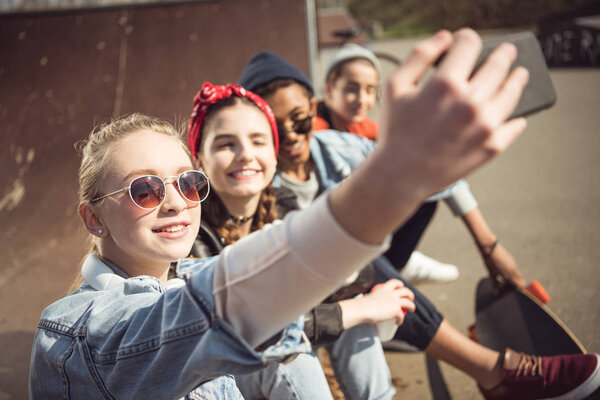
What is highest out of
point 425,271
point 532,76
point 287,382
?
point 532,76

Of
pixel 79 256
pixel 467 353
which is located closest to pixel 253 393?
pixel 467 353

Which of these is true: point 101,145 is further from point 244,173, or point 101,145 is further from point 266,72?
point 266,72

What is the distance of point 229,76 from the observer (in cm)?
386

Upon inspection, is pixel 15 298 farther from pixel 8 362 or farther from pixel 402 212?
pixel 402 212

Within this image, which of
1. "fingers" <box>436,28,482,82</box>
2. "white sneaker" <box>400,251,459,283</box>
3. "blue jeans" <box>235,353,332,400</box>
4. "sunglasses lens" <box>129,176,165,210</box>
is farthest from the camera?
"white sneaker" <box>400,251,459,283</box>

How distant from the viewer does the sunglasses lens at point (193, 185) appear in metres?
1.03

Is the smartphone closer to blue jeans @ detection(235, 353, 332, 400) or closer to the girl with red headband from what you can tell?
the girl with red headband

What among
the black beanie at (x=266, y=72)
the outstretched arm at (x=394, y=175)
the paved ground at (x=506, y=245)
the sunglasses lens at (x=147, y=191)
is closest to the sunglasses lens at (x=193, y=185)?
the sunglasses lens at (x=147, y=191)

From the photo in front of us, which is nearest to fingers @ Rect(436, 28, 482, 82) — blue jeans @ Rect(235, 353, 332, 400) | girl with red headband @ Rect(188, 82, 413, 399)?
girl with red headband @ Rect(188, 82, 413, 399)

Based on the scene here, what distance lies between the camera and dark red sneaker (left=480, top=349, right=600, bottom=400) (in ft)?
5.51

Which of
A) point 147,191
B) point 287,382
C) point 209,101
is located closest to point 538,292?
point 287,382

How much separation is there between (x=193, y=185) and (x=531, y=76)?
0.70 metres

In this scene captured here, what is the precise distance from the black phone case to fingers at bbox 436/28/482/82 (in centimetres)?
16

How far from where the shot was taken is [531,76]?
2.32 feet
